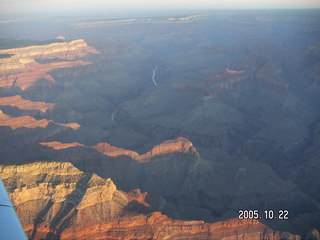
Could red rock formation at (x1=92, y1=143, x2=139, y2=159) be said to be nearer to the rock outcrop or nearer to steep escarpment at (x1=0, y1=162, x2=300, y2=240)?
steep escarpment at (x1=0, y1=162, x2=300, y2=240)

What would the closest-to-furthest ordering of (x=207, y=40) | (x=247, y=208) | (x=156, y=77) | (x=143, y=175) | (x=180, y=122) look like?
(x=247, y=208) < (x=143, y=175) < (x=180, y=122) < (x=156, y=77) < (x=207, y=40)

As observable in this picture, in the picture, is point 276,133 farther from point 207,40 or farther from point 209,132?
point 207,40

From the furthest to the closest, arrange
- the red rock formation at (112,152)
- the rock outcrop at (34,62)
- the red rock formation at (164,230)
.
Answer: the rock outcrop at (34,62)
the red rock formation at (112,152)
the red rock formation at (164,230)

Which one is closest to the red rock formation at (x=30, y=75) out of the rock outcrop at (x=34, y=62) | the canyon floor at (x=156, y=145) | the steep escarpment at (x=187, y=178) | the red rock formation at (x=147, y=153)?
the rock outcrop at (x=34, y=62)

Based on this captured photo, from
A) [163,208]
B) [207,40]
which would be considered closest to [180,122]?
[163,208]

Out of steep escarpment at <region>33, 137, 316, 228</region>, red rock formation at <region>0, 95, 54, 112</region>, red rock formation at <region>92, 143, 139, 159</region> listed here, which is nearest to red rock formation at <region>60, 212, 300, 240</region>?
steep escarpment at <region>33, 137, 316, 228</region>

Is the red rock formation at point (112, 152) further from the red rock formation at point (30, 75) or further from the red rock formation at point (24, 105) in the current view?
the red rock formation at point (30, 75)
